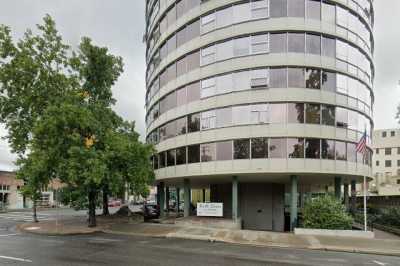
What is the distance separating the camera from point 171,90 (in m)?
30.7

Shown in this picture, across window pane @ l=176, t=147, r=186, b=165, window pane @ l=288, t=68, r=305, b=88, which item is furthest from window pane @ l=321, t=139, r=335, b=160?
window pane @ l=176, t=147, r=186, b=165

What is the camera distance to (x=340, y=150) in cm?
2517

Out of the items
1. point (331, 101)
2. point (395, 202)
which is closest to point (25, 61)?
point (331, 101)

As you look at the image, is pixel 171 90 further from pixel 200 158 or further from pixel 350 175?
pixel 350 175

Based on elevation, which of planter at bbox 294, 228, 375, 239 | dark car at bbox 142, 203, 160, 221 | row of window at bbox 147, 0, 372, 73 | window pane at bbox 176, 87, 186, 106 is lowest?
dark car at bbox 142, 203, 160, 221

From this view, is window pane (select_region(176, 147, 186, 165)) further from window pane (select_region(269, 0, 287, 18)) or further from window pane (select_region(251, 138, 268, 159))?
window pane (select_region(269, 0, 287, 18))

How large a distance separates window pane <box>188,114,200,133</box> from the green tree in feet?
31.7

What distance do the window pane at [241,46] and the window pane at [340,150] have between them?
960 centimetres

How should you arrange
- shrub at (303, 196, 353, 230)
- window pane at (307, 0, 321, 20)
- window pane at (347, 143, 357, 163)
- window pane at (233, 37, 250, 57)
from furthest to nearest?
window pane at (347, 143, 357, 163) → window pane at (233, 37, 250, 57) → window pane at (307, 0, 321, 20) → shrub at (303, 196, 353, 230)

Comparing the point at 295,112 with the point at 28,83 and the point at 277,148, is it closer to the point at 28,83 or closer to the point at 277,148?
the point at 277,148

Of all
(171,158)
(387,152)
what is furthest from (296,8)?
(387,152)

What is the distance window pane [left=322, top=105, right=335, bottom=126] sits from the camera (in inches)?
973

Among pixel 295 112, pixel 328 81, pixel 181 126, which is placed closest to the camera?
pixel 295 112

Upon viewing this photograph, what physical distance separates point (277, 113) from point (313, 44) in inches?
229
